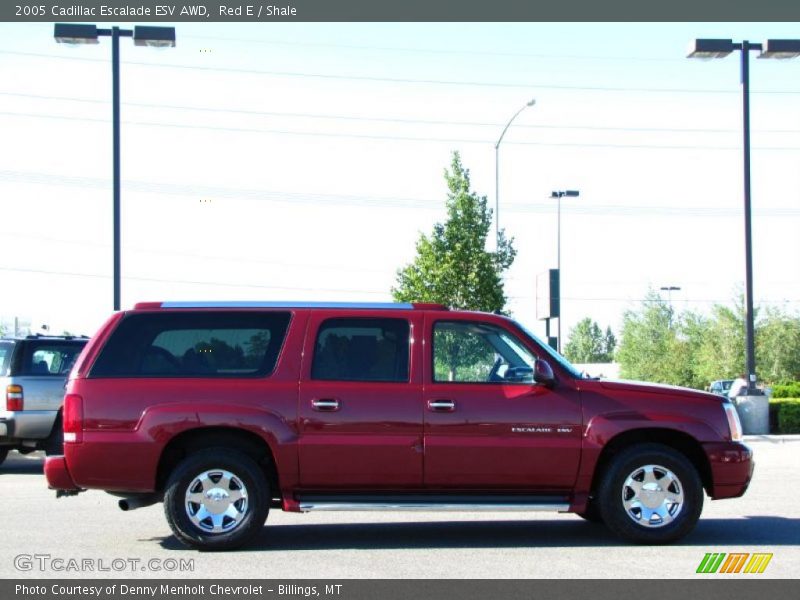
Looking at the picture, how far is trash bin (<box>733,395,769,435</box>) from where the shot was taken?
23.9m

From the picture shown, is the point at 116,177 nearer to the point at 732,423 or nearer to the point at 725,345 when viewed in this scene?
the point at 732,423

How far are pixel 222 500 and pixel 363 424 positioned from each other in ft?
4.18

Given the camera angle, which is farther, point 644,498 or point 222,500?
point 644,498

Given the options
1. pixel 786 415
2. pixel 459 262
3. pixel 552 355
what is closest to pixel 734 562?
pixel 552 355

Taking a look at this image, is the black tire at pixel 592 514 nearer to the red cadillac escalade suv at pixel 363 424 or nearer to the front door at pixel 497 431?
the red cadillac escalade suv at pixel 363 424

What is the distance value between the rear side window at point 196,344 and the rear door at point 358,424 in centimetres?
38

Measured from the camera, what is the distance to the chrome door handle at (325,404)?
9180 millimetres

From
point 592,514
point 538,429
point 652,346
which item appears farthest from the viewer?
point 652,346

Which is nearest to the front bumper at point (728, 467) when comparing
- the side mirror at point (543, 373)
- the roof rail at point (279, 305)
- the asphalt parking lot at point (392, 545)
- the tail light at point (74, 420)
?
the asphalt parking lot at point (392, 545)

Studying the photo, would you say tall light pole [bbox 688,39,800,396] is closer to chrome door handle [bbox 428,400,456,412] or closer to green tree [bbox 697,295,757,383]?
chrome door handle [bbox 428,400,456,412]

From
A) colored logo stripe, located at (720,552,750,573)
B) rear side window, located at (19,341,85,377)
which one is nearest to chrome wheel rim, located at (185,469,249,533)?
colored logo stripe, located at (720,552,750,573)

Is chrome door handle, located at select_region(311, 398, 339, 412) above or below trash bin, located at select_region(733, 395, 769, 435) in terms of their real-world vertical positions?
above

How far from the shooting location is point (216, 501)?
9.11 meters

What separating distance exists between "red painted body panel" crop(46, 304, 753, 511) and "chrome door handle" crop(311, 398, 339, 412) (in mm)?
22
